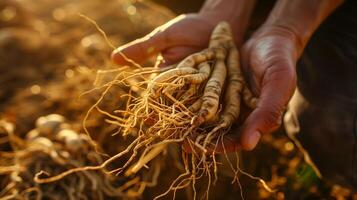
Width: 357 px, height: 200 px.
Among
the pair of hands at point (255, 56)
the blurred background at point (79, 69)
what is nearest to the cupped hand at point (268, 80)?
the pair of hands at point (255, 56)

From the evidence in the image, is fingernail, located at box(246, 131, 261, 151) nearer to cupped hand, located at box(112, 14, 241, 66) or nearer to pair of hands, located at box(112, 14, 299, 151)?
pair of hands, located at box(112, 14, 299, 151)

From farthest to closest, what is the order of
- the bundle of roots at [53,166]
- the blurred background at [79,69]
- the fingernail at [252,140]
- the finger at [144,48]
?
the blurred background at [79,69]
the bundle of roots at [53,166]
the finger at [144,48]
the fingernail at [252,140]

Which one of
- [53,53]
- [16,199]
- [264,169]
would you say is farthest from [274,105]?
[53,53]

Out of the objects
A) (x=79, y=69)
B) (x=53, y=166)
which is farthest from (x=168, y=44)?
(x=79, y=69)

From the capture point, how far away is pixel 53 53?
2990 millimetres

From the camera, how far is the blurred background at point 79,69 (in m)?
2.08

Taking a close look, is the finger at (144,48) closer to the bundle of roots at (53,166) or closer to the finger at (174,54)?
the finger at (174,54)

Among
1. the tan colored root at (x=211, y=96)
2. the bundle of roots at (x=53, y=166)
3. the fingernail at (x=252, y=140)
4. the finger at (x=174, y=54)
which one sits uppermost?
the tan colored root at (x=211, y=96)

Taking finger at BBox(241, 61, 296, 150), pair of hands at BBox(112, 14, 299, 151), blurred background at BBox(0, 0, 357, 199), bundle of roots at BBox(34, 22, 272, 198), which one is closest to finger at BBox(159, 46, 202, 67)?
pair of hands at BBox(112, 14, 299, 151)

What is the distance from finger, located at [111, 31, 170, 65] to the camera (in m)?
1.70

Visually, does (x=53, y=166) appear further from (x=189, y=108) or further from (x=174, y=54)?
(x=189, y=108)

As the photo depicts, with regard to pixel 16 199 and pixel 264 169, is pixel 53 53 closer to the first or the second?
pixel 16 199

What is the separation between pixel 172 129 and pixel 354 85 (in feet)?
2.60

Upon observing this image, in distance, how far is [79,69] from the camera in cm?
259
